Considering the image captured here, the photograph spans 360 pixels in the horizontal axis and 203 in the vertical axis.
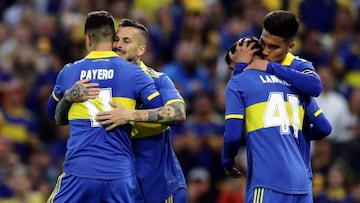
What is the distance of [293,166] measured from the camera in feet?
31.6

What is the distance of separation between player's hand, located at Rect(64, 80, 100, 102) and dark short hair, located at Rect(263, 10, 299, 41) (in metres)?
1.46

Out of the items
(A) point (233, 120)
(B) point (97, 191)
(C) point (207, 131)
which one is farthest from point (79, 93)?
(C) point (207, 131)

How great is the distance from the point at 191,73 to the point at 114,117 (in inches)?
311

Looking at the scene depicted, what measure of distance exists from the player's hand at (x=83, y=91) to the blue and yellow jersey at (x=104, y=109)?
5 centimetres

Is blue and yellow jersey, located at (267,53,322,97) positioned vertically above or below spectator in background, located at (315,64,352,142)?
above

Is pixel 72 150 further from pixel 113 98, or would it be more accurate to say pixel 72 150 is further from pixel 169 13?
pixel 169 13

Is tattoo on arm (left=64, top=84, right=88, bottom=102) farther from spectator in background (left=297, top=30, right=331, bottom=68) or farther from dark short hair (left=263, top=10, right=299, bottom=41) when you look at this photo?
spectator in background (left=297, top=30, right=331, bottom=68)

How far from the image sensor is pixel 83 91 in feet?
31.8

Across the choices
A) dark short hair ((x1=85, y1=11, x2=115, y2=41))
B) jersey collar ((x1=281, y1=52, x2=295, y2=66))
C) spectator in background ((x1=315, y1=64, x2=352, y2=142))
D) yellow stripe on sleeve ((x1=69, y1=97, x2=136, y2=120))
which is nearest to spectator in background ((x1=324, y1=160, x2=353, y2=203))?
spectator in background ((x1=315, y1=64, x2=352, y2=142))

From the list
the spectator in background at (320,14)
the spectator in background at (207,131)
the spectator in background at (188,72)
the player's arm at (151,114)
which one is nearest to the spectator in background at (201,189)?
the spectator in background at (207,131)

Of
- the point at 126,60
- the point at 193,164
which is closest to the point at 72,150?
the point at 126,60

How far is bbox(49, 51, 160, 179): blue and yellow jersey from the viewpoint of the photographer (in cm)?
963

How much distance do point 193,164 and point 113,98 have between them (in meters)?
6.38

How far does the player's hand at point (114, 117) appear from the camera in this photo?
9625 millimetres
